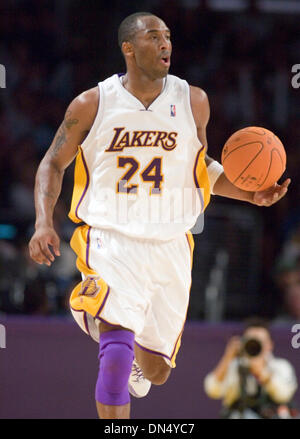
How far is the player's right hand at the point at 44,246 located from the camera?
3.97 m

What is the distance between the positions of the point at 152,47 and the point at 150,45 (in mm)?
15

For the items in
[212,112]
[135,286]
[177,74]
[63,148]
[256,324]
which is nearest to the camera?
[135,286]

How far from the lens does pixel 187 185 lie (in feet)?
14.3

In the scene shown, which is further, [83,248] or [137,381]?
[137,381]

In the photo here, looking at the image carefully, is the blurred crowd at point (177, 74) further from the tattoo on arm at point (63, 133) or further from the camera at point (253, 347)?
the tattoo on arm at point (63, 133)

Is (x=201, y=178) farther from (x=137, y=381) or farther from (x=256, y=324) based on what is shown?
(x=256, y=324)

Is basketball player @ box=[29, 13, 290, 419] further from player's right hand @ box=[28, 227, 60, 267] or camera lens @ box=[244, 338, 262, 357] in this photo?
camera lens @ box=[244, 338, 262, 357]

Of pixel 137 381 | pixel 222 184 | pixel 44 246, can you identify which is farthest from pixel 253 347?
pixel 44 246

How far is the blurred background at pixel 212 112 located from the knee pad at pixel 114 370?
2762mm

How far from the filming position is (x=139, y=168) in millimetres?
4246

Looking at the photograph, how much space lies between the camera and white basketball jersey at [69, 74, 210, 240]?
425cm

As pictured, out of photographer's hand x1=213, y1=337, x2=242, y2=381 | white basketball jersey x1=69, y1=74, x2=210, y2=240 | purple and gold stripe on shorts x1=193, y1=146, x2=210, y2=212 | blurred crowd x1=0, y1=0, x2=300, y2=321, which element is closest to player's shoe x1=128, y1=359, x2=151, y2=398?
white basketball jersey x1=69, y1=74, x2=210, y2=240

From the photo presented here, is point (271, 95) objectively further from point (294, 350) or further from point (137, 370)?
point (137, 370)

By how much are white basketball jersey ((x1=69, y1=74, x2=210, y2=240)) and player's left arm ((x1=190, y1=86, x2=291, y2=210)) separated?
0.06m
